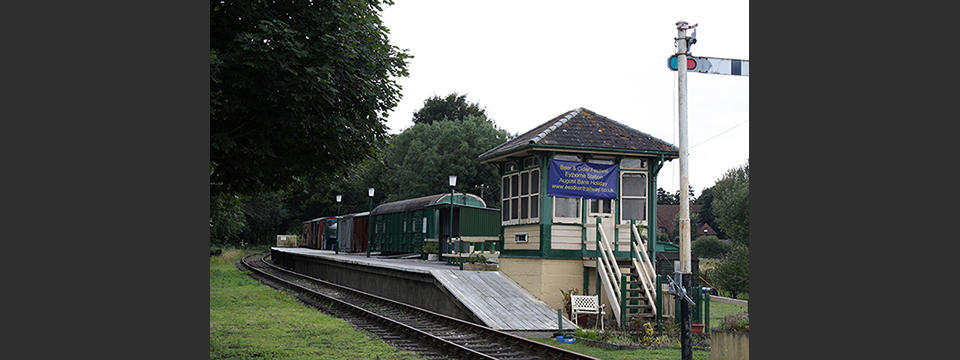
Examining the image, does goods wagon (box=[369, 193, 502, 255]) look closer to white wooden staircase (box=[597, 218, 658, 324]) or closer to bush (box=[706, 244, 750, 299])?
bush (box=[706, 244, 750, 299])

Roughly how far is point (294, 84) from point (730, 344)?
651 centimetres

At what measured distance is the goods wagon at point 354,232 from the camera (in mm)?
38156

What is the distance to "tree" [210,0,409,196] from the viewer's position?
28.5 ft

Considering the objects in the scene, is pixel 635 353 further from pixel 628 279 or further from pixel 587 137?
pixel 587 137

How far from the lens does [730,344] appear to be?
9.12 m

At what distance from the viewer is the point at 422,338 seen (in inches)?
503

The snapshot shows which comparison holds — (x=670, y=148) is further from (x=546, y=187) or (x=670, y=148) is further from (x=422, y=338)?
(x=422, y=338)

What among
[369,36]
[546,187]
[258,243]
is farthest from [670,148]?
[258,243]

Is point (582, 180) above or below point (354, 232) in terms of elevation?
above

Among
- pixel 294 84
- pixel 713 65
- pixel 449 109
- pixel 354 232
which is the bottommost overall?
pixel 354 232

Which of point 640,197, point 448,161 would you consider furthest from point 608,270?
point 448,161

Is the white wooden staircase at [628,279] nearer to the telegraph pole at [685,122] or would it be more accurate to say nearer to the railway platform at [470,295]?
the railway platform at [470,295]

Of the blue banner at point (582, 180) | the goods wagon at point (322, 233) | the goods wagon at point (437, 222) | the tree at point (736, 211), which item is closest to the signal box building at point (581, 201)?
the blue banner at point (582, 180)

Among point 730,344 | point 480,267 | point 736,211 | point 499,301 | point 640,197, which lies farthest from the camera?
point 736,211
